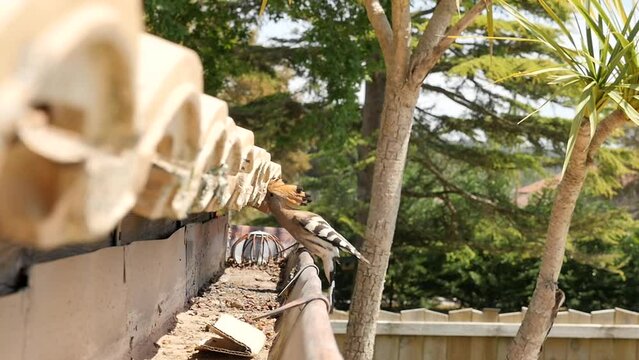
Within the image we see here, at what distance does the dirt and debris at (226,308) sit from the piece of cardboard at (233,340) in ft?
0.21

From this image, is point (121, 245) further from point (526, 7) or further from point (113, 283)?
point (526, 7)

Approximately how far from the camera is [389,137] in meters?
6.37

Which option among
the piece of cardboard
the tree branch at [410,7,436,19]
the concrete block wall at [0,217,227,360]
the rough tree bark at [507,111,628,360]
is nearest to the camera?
the concrete block wall at [0,217,227,360]

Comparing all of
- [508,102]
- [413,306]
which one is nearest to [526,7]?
[508,102]

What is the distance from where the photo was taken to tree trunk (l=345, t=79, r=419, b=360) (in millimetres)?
6359

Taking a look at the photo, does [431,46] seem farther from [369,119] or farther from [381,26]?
[369,119]

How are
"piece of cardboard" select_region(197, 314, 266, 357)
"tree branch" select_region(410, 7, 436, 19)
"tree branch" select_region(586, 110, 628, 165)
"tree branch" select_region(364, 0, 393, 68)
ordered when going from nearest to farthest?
"piece of cardboard" select_region(197, 314, 266, 357) < "tree branch" select_region(586, 110, 628, 165) < "tree branch" select_region(364, 0, 393, 68) < "tree branch" select_region(410, 7, 436, 19)

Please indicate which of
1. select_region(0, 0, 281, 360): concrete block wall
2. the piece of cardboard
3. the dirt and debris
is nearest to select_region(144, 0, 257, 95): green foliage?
the dirt and debris

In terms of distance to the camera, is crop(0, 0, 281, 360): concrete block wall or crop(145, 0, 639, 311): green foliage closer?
crop(0, 0, 281, 360): concrete block wall

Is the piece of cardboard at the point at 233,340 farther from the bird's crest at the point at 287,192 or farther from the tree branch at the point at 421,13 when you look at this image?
the tree branch at the point at 421,13

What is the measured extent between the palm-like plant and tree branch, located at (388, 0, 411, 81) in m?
0.93

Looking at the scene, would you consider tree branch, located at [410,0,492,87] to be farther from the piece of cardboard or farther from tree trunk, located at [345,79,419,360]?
the piece of cardboard

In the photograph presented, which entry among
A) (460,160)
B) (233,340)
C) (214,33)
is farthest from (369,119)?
(233,340)

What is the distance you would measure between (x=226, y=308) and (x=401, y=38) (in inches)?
112
